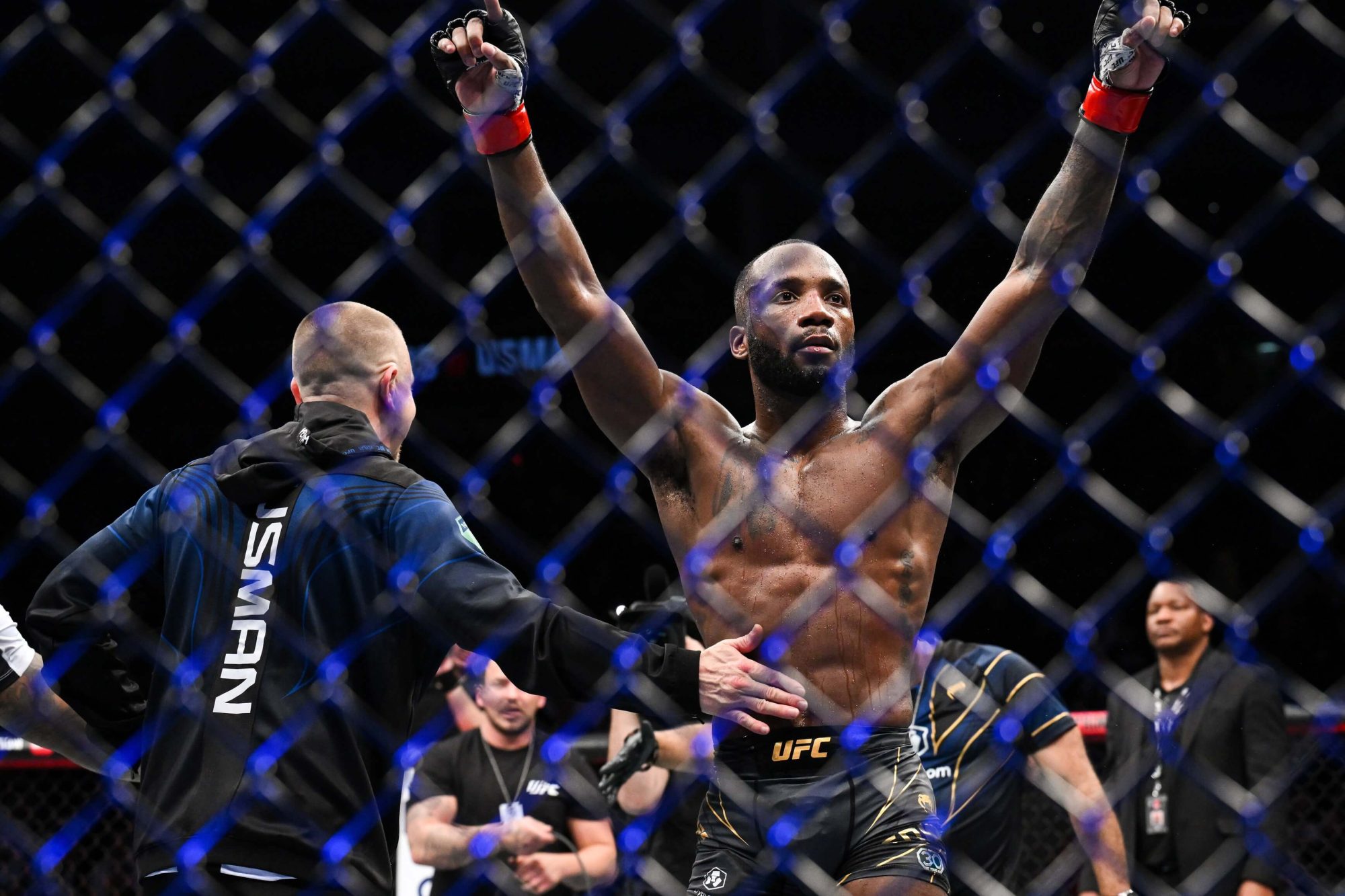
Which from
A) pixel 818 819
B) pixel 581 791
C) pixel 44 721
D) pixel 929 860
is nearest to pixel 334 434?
pixel 44 721

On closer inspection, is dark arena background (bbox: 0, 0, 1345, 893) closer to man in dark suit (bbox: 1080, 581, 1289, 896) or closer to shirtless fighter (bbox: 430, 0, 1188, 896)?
man in dark suit (bbox: 1080, 581, 1289, 896)

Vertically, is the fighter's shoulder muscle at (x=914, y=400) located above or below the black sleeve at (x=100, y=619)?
above

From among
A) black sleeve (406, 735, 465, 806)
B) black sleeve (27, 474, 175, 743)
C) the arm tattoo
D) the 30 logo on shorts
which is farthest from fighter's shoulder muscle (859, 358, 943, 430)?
black sleeve (406, 735, 465, 806)

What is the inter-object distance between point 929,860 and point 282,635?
3.64 ft

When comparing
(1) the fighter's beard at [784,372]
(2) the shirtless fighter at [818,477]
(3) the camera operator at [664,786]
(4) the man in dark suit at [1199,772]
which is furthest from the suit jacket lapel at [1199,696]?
(1) the fighter's beard at [784,372]

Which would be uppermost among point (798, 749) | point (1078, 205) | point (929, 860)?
point (1078, 205)

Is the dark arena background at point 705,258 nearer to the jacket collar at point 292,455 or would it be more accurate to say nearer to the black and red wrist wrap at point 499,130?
the black and red wrist wrap at point 499,130

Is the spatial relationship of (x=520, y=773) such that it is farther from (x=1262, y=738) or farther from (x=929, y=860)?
(x=1262, y=738)

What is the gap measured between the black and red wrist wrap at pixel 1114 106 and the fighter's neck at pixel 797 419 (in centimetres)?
70

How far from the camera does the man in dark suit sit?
3.64m

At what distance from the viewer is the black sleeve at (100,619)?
2.05 metres

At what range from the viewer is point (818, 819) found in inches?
89.7

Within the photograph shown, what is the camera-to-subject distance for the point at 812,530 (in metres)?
2.39

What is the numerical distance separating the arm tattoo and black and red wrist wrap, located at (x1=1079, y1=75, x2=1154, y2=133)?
1 cm
